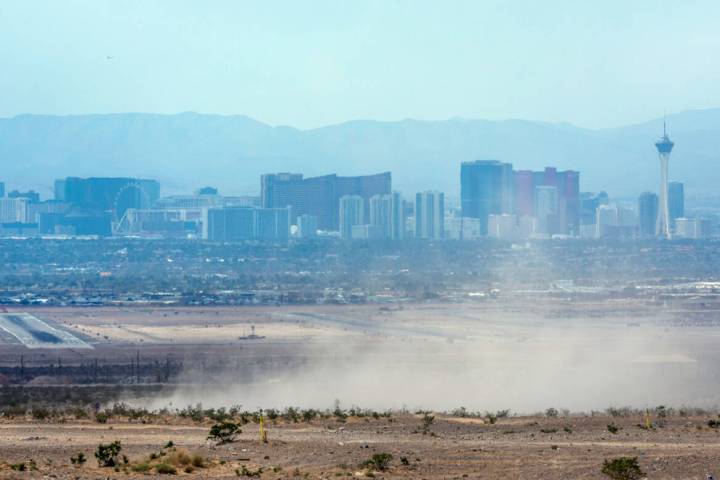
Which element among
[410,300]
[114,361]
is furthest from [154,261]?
[114,361]

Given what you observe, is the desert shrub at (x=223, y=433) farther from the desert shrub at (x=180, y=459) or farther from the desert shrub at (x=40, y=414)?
the desert shrub at (x=40, y=414)

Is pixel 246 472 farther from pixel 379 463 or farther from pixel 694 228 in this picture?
pixel 694 228

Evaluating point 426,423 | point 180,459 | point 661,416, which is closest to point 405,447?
point 426,423

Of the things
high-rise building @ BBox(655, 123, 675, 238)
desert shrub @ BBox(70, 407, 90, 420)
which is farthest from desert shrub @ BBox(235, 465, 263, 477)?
high-rise building @ BBox(655, 123, 675, 238)

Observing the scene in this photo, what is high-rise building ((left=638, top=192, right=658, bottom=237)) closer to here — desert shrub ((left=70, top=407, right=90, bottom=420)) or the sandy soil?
desert shrub ((left=70, top=407, right=90, bottom=420))

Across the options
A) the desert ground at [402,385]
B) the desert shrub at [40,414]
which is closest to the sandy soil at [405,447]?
the desert ground at [402,385]
